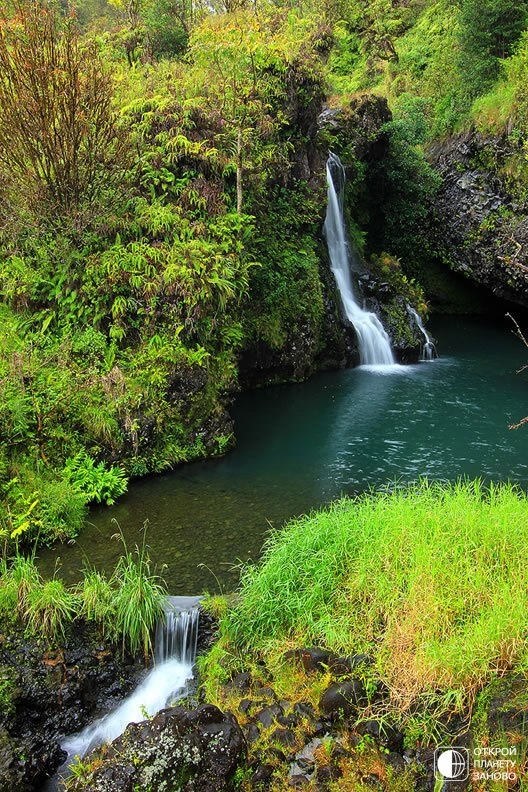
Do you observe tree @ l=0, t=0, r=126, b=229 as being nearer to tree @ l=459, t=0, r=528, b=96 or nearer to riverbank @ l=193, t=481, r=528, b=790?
riverbank @ l=193, t=481, r=528, b=790

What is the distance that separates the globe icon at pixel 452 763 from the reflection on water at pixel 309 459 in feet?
9.93

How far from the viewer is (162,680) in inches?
212

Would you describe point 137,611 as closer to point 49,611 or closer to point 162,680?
point 162,680

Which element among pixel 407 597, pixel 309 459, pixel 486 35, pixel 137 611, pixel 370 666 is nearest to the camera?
pixel 370 666

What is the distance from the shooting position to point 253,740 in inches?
164

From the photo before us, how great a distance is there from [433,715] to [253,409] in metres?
9.44

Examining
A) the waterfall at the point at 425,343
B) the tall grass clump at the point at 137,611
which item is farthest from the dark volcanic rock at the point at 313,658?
the waterfall at the point at 425,343

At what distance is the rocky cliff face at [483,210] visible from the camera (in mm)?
17344

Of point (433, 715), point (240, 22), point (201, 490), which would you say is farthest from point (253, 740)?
point (240, 22)

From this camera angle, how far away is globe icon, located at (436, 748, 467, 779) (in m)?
3.68

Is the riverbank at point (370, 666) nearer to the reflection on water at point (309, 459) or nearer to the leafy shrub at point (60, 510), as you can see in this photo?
the reflection on water at point (309, 459)

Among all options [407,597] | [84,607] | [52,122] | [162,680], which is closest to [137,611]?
[84,607]

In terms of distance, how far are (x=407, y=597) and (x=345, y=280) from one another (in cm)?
1390

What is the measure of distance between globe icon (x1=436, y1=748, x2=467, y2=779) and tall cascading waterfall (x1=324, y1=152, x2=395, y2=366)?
13397 mm
